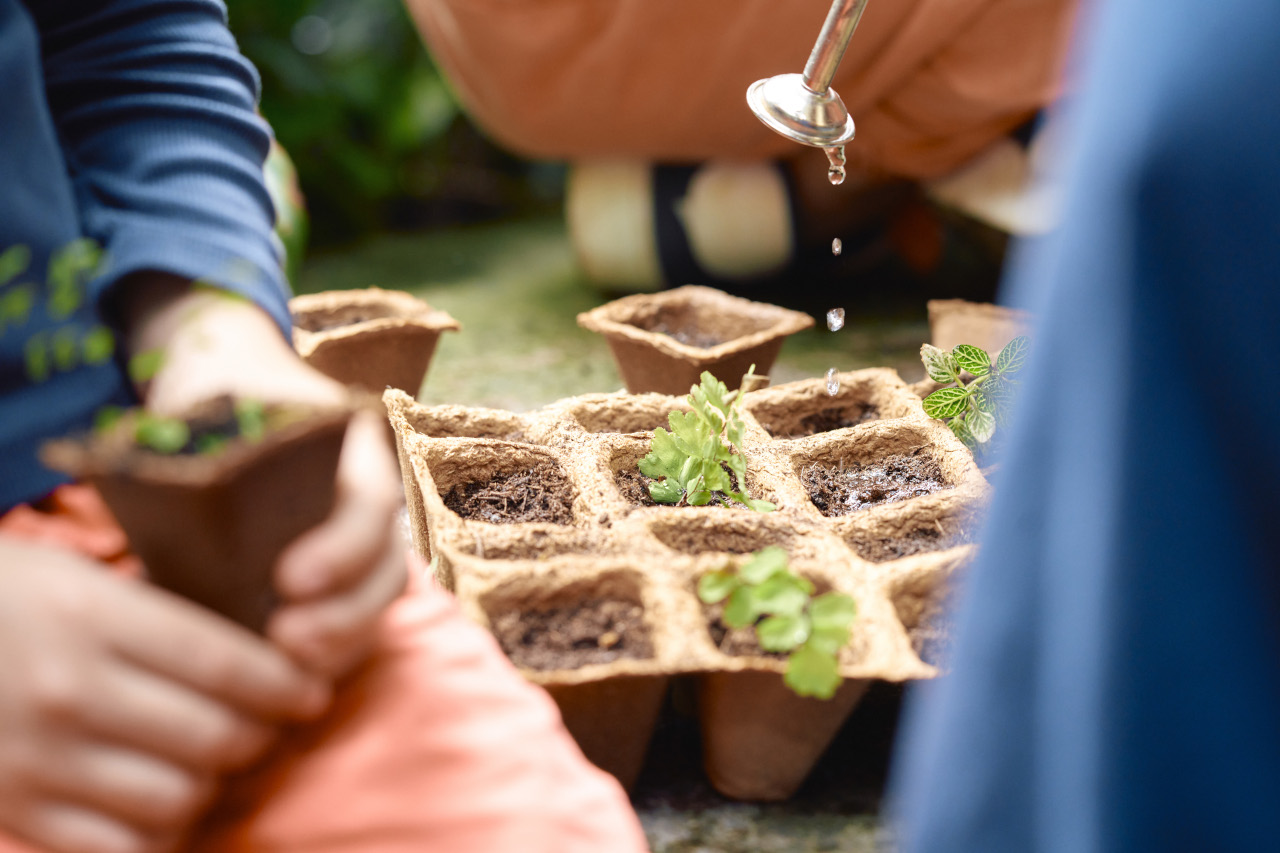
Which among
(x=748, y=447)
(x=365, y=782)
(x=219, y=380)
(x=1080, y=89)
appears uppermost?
(x=1080, y=89)

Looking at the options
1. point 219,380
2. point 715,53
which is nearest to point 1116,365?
point 219,380

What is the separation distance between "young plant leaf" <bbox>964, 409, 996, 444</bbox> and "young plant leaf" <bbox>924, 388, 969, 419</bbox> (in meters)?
0.02

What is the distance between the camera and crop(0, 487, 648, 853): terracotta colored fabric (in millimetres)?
518

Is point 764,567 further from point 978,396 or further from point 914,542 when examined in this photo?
point 978,396

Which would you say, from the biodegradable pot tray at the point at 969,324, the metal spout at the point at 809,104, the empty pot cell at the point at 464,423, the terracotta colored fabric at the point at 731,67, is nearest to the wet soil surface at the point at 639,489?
the empty pot cell at the point at 464,423

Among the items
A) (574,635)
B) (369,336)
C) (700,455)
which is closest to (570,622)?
(574,635)

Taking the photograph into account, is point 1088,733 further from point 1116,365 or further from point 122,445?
point 122,445

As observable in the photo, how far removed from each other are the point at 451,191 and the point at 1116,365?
2.80 meters

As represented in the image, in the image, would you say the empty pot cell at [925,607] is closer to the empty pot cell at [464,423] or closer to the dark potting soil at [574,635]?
the dark potting soil at [574,635]

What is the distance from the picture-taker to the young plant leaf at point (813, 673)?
0.77 meters

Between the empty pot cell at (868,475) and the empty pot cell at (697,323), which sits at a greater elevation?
the empty pot cell at (868,475)

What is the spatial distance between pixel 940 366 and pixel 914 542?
284mm

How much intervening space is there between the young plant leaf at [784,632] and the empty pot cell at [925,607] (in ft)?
0.46

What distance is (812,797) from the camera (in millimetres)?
943
